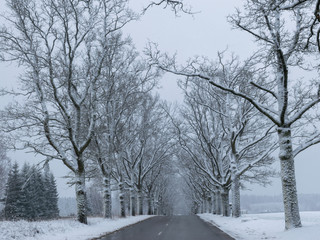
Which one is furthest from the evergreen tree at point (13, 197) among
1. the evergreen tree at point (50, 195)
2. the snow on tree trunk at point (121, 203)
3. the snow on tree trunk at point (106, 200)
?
the snow on tree trunk at point (106, 200)

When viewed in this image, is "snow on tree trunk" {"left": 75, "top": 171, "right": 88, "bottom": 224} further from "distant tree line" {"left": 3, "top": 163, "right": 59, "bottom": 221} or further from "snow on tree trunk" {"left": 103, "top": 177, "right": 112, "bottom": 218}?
"distant tree line" {"left": 3, "top": 163, "right": 59, "bottom": 221}

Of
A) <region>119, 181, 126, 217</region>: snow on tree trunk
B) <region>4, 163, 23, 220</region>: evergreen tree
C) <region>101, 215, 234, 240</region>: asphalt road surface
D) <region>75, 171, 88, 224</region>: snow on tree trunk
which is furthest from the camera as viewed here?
<region>4, 163, 23, 220</region>: evergreen tree

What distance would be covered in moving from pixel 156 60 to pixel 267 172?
63.6 feet

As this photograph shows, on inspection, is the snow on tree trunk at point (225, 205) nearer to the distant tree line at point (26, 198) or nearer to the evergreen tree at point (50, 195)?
the distant tree line at point (26, 198)

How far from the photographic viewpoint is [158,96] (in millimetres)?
34156

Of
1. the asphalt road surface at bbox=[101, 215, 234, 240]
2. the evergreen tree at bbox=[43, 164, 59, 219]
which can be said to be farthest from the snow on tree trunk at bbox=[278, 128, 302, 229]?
the evergreen tree at bbox=[43, 164, 59, 219]

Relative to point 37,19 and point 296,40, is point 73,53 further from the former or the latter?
point 296,40

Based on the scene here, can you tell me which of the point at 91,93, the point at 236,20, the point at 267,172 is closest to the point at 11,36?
the point at 91,93

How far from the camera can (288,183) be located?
12.4 meters

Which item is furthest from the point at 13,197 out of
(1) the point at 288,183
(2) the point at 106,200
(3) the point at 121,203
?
(1) the point at 288,183

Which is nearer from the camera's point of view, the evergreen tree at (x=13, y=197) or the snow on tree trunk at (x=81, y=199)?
the snow on tree trunk at (x=81, y=199)

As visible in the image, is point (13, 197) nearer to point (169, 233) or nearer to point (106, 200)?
point (106, 200)

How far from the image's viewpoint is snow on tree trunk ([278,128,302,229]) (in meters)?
12.1

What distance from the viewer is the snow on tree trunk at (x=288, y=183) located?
1207cm
